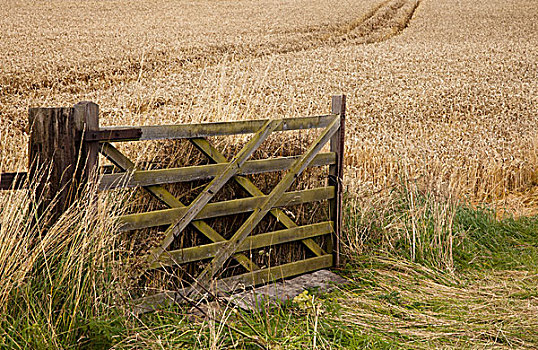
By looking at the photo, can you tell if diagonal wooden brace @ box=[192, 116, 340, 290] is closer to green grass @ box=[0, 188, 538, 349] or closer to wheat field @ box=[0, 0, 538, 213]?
green grass @ box=[0, 188, 538, 349]

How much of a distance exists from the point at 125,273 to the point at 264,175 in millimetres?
1770

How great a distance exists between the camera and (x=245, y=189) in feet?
16.0

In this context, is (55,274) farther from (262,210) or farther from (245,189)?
(262,210)

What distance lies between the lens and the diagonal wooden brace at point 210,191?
432cm

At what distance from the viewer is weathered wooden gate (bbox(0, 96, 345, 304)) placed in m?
4.12

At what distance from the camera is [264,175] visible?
5445 millimetres

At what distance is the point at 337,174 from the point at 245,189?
1085 mm

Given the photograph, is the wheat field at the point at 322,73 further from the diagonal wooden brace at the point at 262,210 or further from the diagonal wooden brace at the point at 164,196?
the diagonal wooden brace at the point at 262,210

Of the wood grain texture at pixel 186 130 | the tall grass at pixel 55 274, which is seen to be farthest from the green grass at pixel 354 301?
the wood grain texture at pixel 186 130

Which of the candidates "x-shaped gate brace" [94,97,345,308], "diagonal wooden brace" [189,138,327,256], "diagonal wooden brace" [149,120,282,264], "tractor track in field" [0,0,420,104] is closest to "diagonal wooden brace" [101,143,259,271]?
"x-shaped gate brace" [94,97,345,308]

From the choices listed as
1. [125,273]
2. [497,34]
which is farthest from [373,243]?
[497,34]

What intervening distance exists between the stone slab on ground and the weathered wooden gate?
7cm

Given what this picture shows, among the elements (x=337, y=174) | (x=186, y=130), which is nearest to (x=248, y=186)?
(x=186, y=130)

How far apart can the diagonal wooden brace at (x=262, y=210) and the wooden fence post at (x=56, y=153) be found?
3.78 ft
